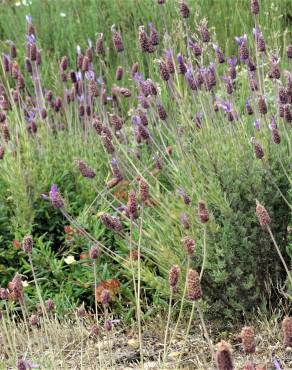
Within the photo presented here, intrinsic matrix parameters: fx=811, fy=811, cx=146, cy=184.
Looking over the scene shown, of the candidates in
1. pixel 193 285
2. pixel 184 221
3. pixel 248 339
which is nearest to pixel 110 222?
pixel 184 221

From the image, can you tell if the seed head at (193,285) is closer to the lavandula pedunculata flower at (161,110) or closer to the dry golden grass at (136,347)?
the dry golden grass at (136,347)

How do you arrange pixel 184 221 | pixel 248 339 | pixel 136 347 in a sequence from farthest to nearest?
pixel 136 347
pixel 184 221
pixel 248 339

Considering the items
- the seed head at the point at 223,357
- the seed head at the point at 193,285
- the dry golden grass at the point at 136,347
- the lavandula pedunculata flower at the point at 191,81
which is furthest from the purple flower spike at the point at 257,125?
the seed head at the point at 223,357

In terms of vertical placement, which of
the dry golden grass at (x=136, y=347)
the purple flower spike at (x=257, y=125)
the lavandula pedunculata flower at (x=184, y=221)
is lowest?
the dry golden grass at (x=136, y=347)

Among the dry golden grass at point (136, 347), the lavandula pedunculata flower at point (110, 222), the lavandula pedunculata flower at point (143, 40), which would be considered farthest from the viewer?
the lavandula pedunculata flower at point (143, 40)

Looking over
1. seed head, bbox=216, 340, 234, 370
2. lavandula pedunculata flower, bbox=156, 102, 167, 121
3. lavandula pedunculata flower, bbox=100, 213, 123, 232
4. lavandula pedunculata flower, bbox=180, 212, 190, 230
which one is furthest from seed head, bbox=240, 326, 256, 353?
lavandula pedunculata flower, bbox=156, 102, 167, 121

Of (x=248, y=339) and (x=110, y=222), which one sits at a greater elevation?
(x=248, y=339)

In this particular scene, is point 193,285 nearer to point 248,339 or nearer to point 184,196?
point 248,339

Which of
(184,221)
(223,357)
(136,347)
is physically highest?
(223,357)

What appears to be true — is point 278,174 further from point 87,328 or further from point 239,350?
point 87,328

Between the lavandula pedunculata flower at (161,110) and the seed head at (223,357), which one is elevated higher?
the seed head at (223,357)

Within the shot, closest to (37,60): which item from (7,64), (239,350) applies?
(7,64)

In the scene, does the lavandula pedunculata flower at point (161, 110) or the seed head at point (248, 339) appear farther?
the lavandula pedunculata flower at point (161, 110)

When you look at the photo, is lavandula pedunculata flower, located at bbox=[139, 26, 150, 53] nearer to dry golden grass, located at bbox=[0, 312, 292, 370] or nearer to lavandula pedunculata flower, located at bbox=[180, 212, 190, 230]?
lavandula pedunculata flower, located at bbox=[180, 212, 190, 230]
